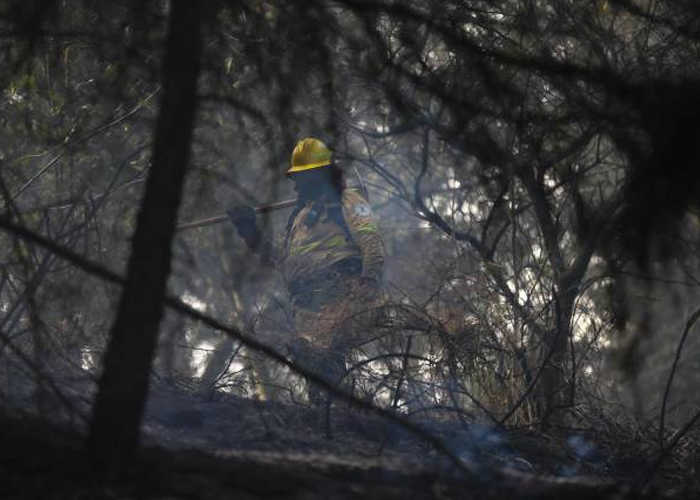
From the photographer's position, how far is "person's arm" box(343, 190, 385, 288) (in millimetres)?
7375

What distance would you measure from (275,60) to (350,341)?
193 cm

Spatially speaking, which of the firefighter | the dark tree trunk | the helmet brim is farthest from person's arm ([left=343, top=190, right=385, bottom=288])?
the dark tree trunk

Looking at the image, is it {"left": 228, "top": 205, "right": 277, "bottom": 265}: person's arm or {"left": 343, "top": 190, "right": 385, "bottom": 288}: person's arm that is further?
{"left": 228, "top": 205, "right": 277, "bottom": 265}: person's arm

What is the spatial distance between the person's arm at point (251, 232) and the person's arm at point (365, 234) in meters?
0.72

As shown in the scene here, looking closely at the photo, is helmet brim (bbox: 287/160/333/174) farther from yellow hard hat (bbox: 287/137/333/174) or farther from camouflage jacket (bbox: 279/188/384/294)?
camouflage jacket (bbox: 279/188/384/294)

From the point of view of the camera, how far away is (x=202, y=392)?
6484 millimetres

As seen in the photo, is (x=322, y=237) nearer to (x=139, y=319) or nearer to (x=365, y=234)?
(x=365, y=234)

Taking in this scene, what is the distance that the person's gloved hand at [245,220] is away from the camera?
7.91 meters

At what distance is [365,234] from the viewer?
24.6ft

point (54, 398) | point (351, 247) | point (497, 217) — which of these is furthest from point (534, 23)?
point (54, 398)

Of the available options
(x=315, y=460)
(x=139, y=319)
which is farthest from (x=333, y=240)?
(x=139, y=319)

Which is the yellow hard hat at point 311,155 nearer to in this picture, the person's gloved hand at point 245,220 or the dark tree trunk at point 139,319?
the person's gloved hand at point 245,220

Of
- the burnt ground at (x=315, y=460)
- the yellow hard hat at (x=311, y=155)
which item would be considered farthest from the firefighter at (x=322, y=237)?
the burnt ground at (x=315, y=460)

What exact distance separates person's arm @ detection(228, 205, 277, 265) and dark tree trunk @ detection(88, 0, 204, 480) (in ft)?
14.5
